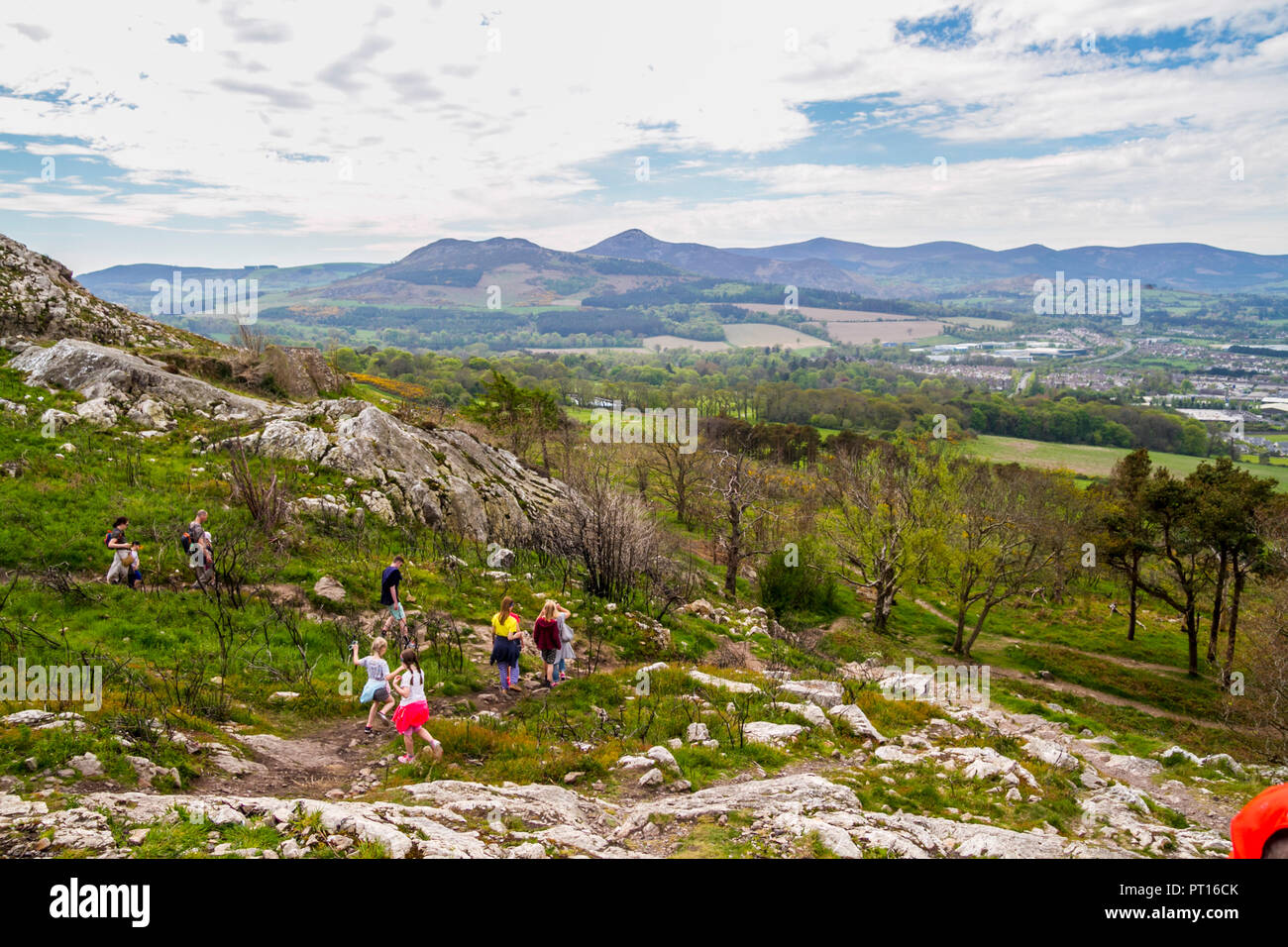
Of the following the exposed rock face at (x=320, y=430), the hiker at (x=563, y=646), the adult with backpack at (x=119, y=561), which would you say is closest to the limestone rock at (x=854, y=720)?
the hiker at (x=563, y=646)

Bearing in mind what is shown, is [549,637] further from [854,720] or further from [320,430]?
[320,430]

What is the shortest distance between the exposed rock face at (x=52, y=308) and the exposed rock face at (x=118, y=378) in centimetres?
217

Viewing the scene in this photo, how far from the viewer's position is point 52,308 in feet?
78.8

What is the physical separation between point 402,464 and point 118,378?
30.5ft

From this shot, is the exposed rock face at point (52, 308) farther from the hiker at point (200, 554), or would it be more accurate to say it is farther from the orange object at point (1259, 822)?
the orange object at point (1259, 822)

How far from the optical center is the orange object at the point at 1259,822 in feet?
14.4

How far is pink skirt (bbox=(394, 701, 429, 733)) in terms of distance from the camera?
8898mm

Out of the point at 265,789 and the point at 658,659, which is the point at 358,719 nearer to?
the point at 265,789

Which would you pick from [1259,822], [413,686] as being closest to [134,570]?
[413,686]

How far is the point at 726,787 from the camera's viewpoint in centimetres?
892

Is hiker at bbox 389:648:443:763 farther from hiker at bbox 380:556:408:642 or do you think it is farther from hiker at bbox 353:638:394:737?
hiker at bbox 380:556:408:642

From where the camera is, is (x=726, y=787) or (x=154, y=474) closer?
(x=726, y=787)
